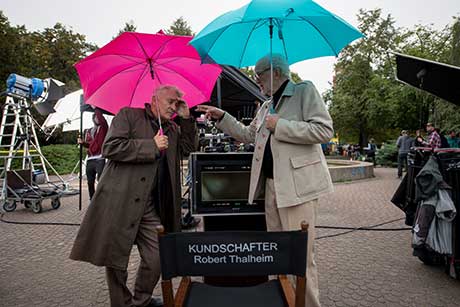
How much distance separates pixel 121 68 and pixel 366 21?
32.2 meters

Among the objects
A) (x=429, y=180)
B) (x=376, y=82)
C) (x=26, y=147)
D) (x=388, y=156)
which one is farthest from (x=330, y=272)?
(x=376, y=82)

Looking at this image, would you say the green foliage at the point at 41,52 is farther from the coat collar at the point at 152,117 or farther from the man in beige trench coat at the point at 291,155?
the man in beige trench coat at the point at 291,155

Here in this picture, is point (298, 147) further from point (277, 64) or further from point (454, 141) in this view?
point (454, 141)

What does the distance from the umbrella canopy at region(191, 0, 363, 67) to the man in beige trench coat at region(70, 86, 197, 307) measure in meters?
0.52

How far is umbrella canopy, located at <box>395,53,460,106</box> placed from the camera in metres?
3.53

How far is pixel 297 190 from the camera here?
92.6 inches

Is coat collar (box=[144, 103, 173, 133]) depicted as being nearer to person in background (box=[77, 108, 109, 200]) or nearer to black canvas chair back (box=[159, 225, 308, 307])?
black canvas chair back (box=[159, 225, 308, 307])

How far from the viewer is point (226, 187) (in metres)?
2.70

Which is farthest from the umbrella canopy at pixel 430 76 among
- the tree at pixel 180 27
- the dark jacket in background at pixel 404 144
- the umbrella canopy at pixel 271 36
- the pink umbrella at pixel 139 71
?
the tree at pixel 180 27

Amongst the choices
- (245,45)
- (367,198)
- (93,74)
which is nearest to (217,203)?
(245,45)

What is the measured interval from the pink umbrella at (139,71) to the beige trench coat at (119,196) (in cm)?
38

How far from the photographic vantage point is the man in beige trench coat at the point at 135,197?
8.43ft

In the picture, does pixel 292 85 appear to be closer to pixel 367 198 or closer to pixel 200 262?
pixel 200 262

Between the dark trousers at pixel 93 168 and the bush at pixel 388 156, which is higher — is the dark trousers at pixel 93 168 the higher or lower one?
the higher one
